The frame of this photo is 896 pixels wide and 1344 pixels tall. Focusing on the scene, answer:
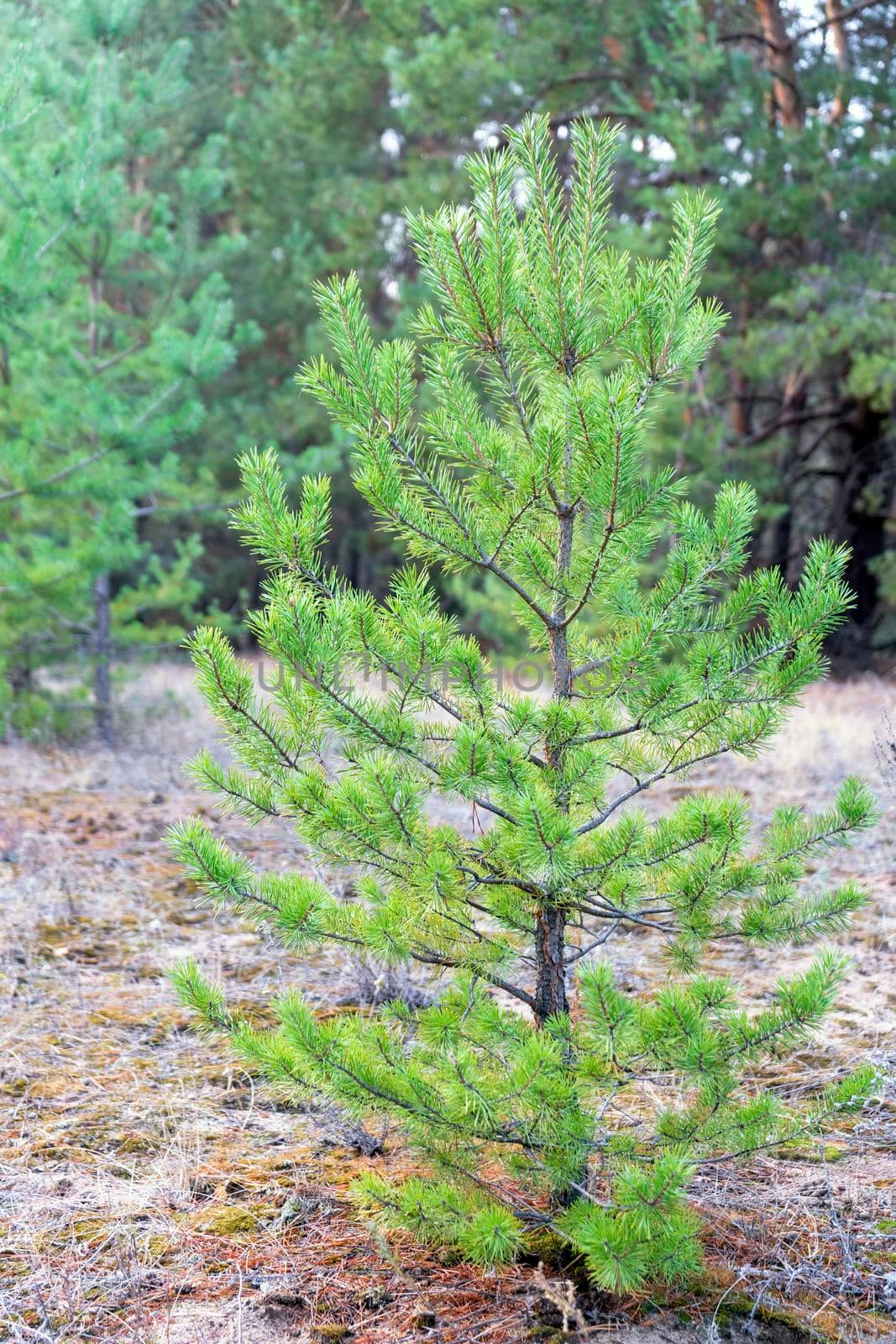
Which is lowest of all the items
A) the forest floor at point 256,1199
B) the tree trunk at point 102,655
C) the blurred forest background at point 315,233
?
the forest floor at point 256,1199

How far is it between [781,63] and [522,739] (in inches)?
459

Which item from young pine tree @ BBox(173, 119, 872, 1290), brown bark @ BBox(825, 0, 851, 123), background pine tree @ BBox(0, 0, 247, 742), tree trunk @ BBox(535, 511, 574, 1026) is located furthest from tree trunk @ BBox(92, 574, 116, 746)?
brown bark @ BBox(825, 0, 851, 123)

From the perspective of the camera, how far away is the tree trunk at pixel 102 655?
912cm

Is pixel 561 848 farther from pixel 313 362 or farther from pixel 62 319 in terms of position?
pixel 62 319

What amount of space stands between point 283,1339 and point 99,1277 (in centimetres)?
47

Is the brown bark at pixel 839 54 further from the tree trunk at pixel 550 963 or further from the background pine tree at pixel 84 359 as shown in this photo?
the tree trunk at pixel 550 963

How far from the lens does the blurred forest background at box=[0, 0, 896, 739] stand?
25.9 feet

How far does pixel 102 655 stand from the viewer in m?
9.05

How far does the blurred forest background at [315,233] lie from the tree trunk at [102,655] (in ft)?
0.08

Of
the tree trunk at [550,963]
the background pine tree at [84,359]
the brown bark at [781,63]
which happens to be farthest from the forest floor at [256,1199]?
the brown bark at [781,63]

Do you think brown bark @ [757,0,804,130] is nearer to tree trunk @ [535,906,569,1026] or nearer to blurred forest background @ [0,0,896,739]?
blurred forest background @ [0,0,896,739]

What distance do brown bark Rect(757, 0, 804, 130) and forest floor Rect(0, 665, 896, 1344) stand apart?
995cm

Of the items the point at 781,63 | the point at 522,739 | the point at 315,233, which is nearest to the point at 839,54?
the point at 781,63

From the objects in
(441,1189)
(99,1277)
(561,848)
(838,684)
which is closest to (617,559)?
(561,848)
